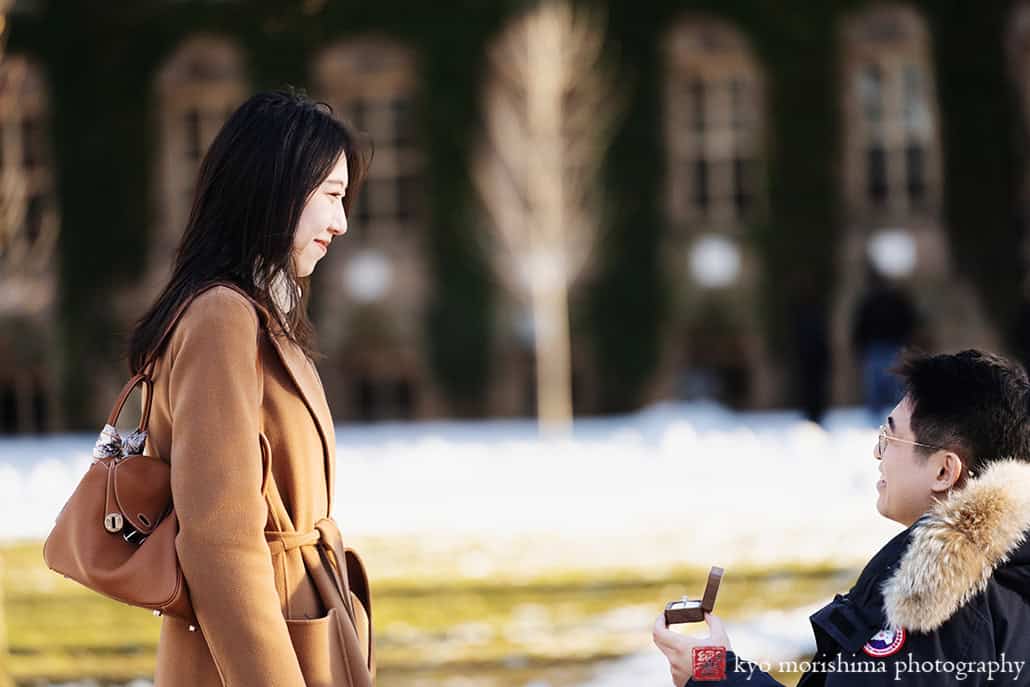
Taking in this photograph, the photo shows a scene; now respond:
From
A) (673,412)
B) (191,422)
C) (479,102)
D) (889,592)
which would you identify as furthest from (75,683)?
(479,102)

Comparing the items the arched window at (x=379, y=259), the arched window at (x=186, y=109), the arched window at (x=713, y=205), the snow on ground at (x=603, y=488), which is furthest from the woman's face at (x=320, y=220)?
the arched window at (x=186, y=109)

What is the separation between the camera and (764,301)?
19.1 metres

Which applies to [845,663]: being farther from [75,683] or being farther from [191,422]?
[75,683]

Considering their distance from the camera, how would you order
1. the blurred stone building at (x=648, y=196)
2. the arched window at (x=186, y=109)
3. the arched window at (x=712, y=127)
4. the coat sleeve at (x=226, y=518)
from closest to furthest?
the coat sleeve at (x=226, y=518), the blurred stone building at (x=648, y=196), the arched window at (x=712, y=127), the arched window at (x=186, y=109)

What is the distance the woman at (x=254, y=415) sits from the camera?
2.31m

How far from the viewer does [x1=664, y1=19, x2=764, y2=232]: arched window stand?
1934 cm

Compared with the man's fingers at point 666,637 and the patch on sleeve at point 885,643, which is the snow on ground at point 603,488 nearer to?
the man's fingers at point 666,637

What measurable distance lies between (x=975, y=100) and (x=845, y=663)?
1800 cm

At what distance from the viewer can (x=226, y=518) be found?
2.30m

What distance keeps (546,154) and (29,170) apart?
844cm

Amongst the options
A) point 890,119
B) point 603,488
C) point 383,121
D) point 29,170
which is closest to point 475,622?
point 603,488

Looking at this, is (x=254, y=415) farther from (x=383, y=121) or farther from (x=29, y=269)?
(x=29, y=269)

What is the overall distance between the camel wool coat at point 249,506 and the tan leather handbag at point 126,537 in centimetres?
4

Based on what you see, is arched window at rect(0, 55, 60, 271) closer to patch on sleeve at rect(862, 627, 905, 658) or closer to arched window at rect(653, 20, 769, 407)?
arched window at rect(653, 20, 769, 407)
